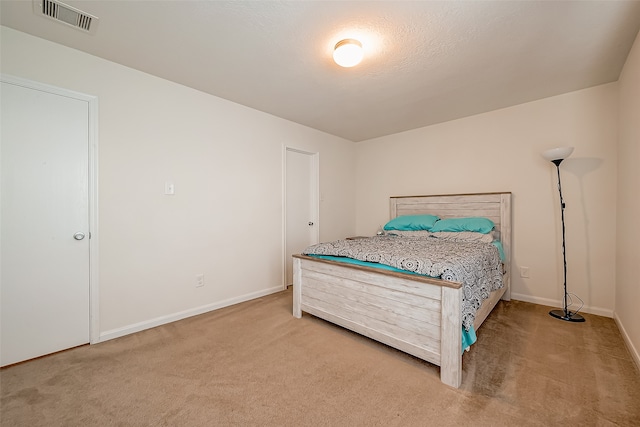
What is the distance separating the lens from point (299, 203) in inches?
152

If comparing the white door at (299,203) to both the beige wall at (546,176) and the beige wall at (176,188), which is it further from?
the beige wall at (546,176)

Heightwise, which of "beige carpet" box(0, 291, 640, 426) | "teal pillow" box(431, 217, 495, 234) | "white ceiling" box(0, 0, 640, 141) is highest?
"white ceiling" box(0, 0, 640, 141)

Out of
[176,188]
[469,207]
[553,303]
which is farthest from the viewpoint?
[469,207]

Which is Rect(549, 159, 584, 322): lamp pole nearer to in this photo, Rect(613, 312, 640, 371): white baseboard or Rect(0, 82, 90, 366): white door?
Rect(613, 312, 640, 371): white baseboard

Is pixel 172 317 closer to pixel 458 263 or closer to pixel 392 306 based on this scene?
pixel 392 306

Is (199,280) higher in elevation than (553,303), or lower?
higher

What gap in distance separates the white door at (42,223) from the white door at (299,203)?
2131mm

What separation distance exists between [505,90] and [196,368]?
372 centimetres

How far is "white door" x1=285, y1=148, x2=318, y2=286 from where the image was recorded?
368 centimetres

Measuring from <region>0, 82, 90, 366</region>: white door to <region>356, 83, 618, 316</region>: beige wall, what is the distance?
3.95 m

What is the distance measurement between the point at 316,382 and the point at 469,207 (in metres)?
2.85

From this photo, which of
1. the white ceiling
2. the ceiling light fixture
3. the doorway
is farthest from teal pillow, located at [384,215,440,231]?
the ceiling light fixture

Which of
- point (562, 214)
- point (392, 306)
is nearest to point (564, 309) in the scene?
point (562, 214)

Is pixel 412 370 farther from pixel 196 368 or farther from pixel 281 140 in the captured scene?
pixel 281 140
